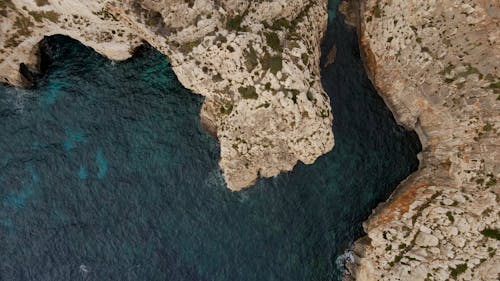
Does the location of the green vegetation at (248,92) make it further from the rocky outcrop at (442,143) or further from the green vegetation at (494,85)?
the green vegetation at (494,85)

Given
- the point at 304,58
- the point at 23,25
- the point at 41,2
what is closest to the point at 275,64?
the point at 304,58

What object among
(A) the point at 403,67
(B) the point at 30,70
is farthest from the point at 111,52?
(A) the point at 403,67

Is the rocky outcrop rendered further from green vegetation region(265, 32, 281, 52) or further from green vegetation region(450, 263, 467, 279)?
green vegetation region(265, 32, 281, 52)

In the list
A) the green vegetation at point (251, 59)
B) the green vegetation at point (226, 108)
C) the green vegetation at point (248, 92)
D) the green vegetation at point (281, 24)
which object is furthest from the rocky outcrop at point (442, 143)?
the green vegetation at point (226, 108)

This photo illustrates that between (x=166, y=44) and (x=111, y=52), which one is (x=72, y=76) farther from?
(x=166, y=44)

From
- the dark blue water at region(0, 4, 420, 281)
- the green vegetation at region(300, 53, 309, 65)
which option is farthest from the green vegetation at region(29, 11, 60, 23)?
the green vegetation at region(300, 53, 309, 65)

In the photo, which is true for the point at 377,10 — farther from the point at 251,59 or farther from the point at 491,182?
the point at 491,182
